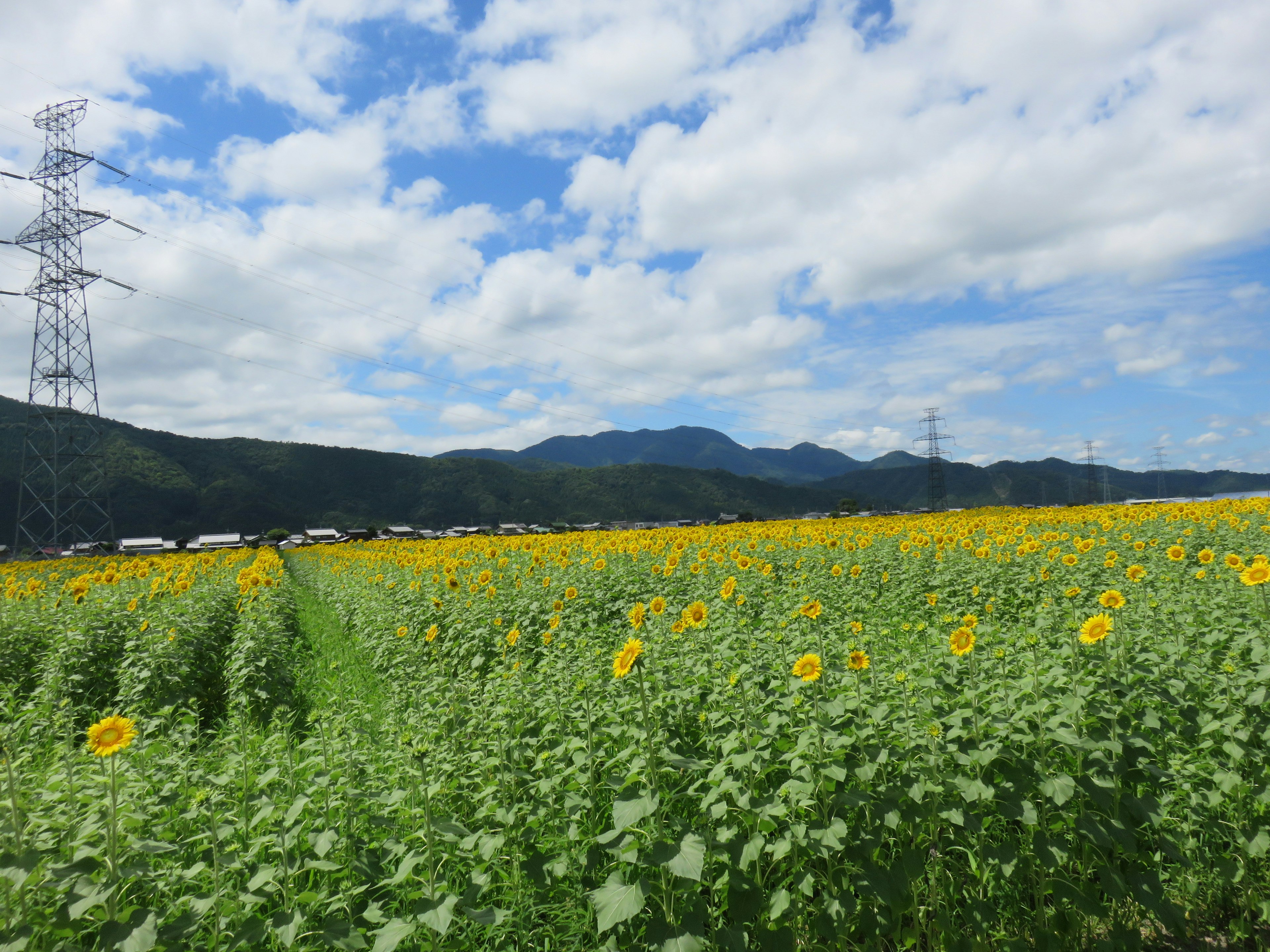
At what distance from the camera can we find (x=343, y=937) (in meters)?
2.44

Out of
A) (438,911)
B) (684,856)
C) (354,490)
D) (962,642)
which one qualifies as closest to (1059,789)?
(962,642)

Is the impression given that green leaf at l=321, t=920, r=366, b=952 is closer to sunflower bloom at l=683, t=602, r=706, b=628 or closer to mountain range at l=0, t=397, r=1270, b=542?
sunflower bloom at l=683, t=602, r=706, b=628

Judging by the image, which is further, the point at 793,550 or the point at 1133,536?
the point at 793,550

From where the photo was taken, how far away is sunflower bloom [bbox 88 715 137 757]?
7.87 feet

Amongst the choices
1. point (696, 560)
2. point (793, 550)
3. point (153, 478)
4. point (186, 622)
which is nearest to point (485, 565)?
point (696, 560)

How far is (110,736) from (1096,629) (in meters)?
5.05

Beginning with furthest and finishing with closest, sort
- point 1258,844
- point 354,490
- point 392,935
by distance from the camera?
point 354,490 → point 1258,844 → point 392,935

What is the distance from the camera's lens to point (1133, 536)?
12359mm

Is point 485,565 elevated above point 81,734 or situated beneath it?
elevated above

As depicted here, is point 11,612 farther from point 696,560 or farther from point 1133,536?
point 1133,536

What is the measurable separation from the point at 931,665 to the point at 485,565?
33.2 ft

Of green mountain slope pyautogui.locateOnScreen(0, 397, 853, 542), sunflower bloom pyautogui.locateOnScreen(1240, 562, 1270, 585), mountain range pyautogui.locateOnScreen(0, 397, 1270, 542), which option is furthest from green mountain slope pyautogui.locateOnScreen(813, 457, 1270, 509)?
sunflower bloom pyautogui.locateOnScreen(1240, 562, 1270, 585)

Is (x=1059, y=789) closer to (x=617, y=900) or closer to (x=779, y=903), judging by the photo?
(x=779, y=903)

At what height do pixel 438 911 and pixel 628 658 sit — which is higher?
pixel 628 658
